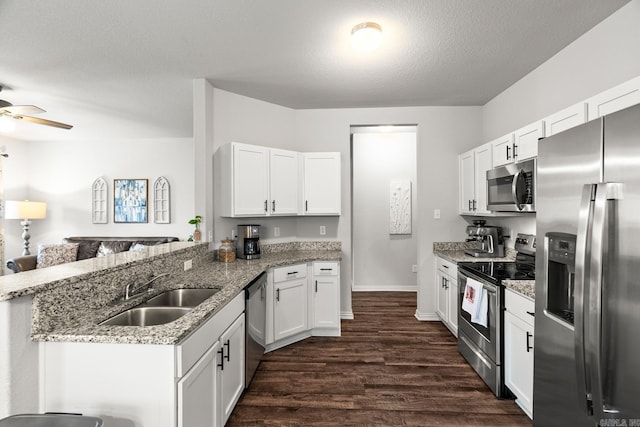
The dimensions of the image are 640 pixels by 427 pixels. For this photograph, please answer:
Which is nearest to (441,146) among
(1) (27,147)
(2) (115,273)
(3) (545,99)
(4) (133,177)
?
(3) (545,99)

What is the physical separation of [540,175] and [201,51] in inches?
102

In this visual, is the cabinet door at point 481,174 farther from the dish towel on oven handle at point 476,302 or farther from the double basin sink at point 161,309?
the double basin sink at point 161,309

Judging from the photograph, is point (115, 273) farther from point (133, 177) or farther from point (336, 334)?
point (133, 177)

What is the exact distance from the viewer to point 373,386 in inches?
96.3

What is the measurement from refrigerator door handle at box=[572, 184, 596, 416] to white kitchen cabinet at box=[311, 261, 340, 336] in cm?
235

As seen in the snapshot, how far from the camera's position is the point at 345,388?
7.95ft

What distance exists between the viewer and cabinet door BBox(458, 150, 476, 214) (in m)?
3.50

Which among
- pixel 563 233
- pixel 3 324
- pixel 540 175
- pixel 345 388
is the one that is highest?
pixel 540 175

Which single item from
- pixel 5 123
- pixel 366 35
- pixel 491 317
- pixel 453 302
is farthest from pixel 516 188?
pixel 5 123

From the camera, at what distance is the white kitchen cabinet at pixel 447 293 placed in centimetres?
322

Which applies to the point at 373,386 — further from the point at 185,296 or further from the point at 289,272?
the point at 185,296

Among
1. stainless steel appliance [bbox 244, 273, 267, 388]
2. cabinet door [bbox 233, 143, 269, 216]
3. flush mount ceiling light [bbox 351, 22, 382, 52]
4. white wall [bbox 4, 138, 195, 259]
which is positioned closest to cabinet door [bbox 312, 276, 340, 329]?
stainless steel appliance [bbox 244, 273, 267, 388]

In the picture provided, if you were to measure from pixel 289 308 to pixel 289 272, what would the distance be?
37 centimetres

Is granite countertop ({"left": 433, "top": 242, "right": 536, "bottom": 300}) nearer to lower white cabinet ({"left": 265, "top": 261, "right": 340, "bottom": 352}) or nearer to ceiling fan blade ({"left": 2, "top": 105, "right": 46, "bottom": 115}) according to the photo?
lower white cabinet ({"left": 265, "top": 261, "right": 340, "bottom": 352})
